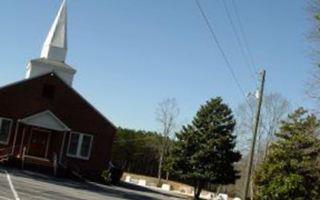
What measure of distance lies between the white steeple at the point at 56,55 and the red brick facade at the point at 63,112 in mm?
4308

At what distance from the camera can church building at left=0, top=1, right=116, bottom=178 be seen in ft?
158

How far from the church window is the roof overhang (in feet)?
3.67

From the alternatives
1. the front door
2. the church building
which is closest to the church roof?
the church building

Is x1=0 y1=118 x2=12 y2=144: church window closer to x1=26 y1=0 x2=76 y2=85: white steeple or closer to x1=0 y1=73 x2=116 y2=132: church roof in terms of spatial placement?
x1=0 y1=73 x2=116 y2=132: church roof

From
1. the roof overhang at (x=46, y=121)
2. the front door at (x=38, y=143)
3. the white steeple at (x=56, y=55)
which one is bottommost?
the front door at (x=38, y=143)

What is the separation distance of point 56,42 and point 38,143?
11084 mm

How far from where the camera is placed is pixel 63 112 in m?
49.6

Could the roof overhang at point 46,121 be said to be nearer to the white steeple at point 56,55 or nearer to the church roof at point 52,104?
the church roof at point 52,104

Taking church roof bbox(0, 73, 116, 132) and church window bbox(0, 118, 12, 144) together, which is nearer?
church window bbox(0, 118, 12, 144)

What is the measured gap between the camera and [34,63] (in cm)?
5500

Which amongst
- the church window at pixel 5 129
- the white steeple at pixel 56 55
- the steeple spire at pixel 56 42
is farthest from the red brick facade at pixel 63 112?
the steeple spire at pixel 56 42

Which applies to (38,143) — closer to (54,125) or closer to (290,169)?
(54,125)

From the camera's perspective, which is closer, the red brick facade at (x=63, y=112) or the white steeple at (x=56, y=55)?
the red brick facade at (x=63, y=112)

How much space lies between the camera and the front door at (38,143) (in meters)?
49.0
